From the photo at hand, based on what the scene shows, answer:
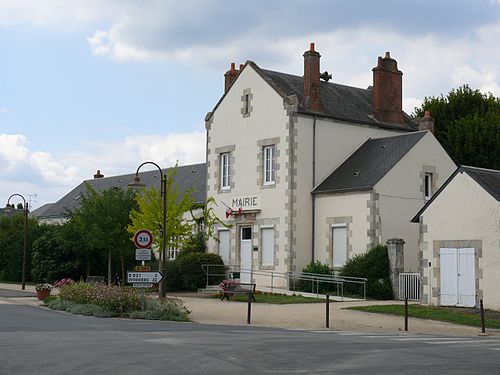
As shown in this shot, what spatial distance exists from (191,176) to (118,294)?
2856 cm

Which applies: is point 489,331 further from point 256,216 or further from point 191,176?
point 191,176

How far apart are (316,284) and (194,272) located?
595 centimetres

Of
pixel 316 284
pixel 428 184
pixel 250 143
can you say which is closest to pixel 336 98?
pixel 250 143

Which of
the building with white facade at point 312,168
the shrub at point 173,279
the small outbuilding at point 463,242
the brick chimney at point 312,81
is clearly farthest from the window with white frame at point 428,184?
the shrub at point 173,279

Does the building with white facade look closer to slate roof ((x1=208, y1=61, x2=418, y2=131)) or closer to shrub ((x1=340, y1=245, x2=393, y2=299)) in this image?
slate roof ((x1=208, y1=61, x2=418, y2=131))

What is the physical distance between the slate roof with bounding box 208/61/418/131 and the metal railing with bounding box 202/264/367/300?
693 centimetres

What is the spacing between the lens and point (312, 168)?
112 ft

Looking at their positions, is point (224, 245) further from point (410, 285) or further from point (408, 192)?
point (410, 285)

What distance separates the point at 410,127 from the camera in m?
38.0

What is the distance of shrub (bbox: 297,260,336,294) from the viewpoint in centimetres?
3169

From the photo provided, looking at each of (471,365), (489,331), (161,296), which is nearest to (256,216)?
(161,296)

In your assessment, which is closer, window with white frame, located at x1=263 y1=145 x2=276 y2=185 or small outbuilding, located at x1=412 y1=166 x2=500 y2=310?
small outbuilding, located at x1=412 y1=166 x2=500 y2=310

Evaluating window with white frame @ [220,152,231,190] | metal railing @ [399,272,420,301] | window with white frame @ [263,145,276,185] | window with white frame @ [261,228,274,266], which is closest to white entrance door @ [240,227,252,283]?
window with white frame @ [261,228,274,266]

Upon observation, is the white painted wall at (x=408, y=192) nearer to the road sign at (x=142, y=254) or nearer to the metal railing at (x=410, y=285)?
the metal railing at (x=410, y=285)
